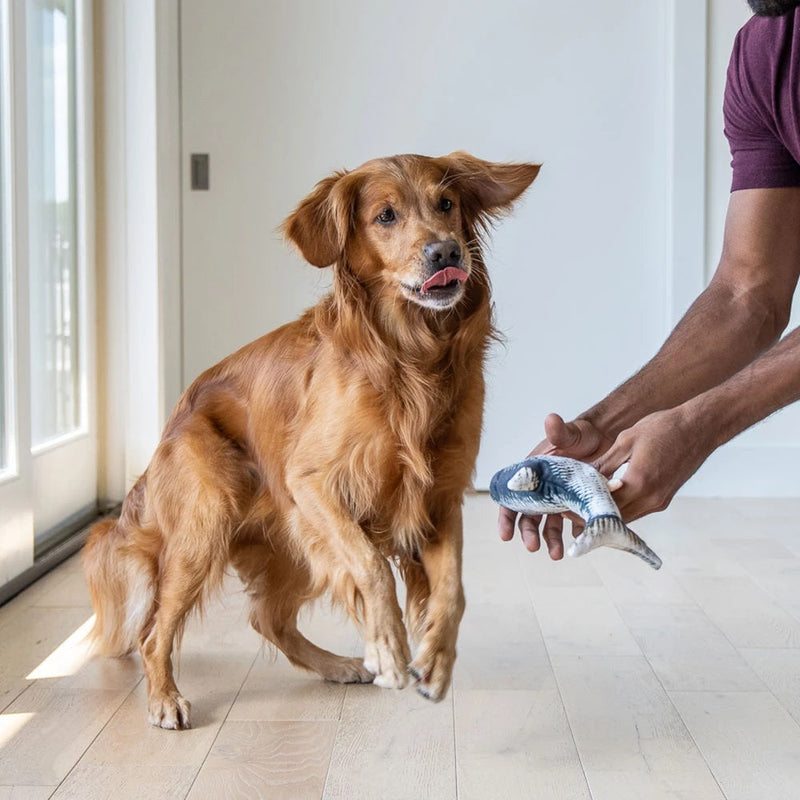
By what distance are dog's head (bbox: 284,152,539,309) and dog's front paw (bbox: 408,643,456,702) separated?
1.98ft

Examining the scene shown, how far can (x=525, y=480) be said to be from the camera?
159cm

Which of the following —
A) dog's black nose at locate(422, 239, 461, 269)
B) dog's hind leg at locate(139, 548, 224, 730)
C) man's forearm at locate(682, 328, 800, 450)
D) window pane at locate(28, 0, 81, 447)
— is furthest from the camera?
window pane at locate(28, 0, 81, 447)

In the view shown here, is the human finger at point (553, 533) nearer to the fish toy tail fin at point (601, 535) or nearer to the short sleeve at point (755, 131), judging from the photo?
the fish toy tail fin at point (601, 535)

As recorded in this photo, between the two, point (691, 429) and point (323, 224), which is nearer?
point (691, 429)

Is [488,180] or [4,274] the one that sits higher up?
[488,180]

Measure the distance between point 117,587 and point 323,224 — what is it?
0.94 m

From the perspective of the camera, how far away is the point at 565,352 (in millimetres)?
4344

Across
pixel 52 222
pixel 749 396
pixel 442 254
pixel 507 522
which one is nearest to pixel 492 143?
pixel 52 222

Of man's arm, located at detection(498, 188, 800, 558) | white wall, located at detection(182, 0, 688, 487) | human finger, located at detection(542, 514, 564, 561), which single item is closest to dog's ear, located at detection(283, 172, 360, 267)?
man's arm, located at detection(498, 188, 800, 558)

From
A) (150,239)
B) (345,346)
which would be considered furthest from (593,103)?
(345,346)

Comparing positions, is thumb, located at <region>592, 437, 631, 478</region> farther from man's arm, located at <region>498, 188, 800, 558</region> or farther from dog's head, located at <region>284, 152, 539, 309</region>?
dog's head, located at <region>284, 152, 539, 309</region>

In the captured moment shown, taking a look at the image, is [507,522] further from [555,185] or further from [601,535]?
[555,185]

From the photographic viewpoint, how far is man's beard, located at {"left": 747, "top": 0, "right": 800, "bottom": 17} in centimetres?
194

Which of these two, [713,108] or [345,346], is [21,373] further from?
[713,108]
